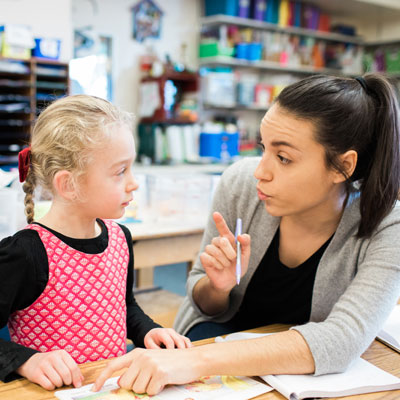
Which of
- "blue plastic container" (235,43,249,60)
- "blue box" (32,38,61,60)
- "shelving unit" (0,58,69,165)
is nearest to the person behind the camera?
"shelving unit" (0,58,69,165)

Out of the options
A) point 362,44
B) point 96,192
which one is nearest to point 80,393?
point 96,192

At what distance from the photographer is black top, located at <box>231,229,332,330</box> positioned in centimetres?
142

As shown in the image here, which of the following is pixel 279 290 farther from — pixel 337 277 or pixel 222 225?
pixel 222 225

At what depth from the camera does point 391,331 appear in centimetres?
127

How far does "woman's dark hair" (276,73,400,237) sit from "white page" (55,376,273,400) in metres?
0.51

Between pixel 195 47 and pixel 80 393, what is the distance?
5.37 meters

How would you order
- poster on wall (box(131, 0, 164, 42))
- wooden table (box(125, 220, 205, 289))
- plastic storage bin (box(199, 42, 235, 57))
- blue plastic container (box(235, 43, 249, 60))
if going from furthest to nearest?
blue plastic container (box(235, 43, 249, 60)) < plastic storage bin (box(199, 42, 235, 57)) < poster on wall (box(131, 0, 164, 42)) < wooden table (box(125, 220, 205, 289))

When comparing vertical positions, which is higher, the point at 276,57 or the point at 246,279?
the point at 276,57

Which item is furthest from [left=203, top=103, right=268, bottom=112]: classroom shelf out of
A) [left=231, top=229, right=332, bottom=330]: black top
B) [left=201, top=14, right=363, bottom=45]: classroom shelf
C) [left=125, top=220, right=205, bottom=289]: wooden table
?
[left=231, top=229, right=332, bottom=330]: black top

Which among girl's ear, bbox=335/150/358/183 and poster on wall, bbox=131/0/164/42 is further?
poster on wall, bbox=131/0/164/42

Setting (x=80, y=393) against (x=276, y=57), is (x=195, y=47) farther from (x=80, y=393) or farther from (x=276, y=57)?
(x=80, y=393)

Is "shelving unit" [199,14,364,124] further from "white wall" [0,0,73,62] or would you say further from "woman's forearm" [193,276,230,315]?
"woman's forearm" [193,276,230,315]

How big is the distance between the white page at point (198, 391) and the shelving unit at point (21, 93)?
3113mm

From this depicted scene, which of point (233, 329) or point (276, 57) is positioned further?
point (276, 57)
